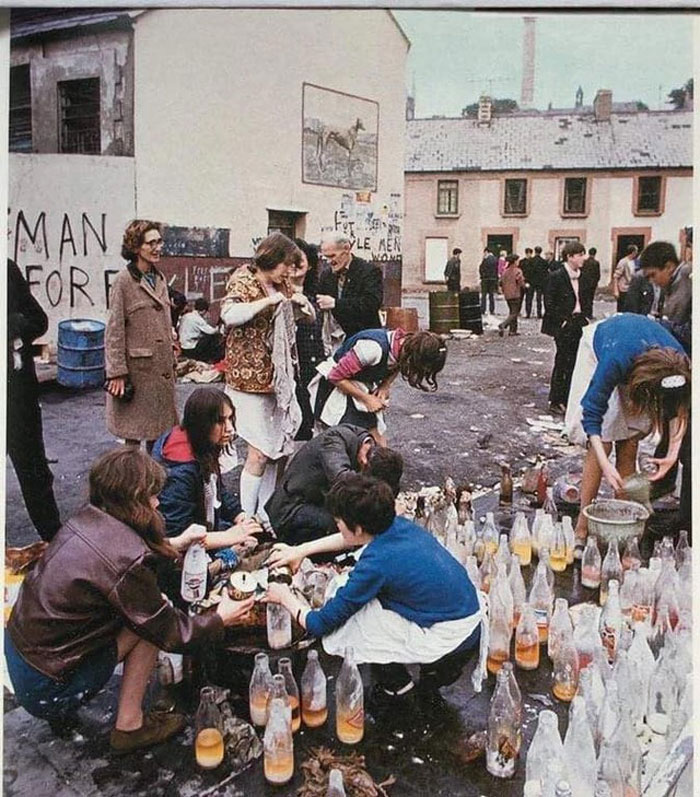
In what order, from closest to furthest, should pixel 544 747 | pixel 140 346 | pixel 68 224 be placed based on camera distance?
pixel 544 747, pixel 68 224, pixel 140 346

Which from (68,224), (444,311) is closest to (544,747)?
(444,311)

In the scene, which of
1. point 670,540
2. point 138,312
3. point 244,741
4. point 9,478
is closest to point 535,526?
point 670,540

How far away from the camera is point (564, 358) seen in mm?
2543

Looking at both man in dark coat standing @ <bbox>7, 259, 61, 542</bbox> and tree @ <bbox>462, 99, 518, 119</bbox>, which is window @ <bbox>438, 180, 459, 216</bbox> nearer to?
tree @ <bbox>462, 99, 518, 119</bbox>

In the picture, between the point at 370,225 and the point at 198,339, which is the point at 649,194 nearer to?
the point at 370,225

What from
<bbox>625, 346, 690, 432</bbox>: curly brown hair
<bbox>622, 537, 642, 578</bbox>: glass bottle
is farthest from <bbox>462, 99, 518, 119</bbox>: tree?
<bbox>622, 537, 642, 578</bbox>: glass bottle

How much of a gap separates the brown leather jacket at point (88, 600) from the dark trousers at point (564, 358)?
125 cm

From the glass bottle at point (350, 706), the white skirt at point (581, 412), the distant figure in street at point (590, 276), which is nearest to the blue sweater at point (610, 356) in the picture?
the white skirt at point (581, 412)

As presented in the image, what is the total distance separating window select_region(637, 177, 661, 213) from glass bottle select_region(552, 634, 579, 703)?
4.09 feet

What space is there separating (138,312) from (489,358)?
3.33 ft

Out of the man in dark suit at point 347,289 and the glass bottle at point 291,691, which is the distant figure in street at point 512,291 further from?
the glass bottle at point 291,691

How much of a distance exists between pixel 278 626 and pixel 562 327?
1.19 m

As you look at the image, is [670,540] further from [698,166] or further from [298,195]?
[298,195]

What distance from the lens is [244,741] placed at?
2.18 m
